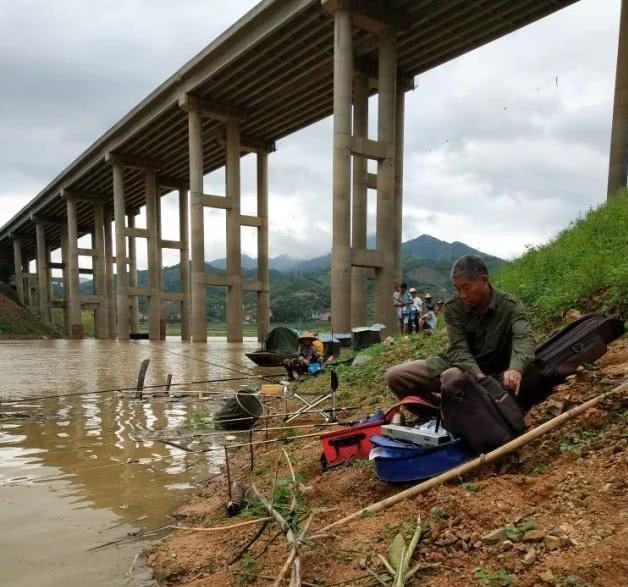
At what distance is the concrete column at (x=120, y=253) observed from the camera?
132 ft

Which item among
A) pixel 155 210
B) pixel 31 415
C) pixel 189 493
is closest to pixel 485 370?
pixel 189 493

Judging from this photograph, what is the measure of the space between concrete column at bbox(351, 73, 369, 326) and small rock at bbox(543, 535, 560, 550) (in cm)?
2041

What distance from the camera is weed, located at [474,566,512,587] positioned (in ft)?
7.02

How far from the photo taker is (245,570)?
2730 millimetres

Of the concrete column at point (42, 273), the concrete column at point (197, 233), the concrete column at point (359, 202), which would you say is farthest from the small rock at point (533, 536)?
the concrete column at point (42, 273)

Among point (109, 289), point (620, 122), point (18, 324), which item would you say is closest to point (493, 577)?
point (620, 122)

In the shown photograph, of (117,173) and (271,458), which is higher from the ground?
(117,173)

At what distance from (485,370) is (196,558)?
2.57m

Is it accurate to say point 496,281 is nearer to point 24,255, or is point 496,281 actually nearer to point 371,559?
point 371,559

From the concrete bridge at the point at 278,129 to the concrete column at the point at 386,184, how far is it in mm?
49

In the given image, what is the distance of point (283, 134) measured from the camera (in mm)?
36719

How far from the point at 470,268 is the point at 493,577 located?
2.20 m

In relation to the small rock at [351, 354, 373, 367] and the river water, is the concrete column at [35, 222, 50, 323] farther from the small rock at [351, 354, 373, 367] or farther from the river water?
the small rock at [351, 354, 373, 367]

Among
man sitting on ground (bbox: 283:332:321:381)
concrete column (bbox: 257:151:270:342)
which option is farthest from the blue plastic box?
concrete column (bbox: 257:151:270:342)
